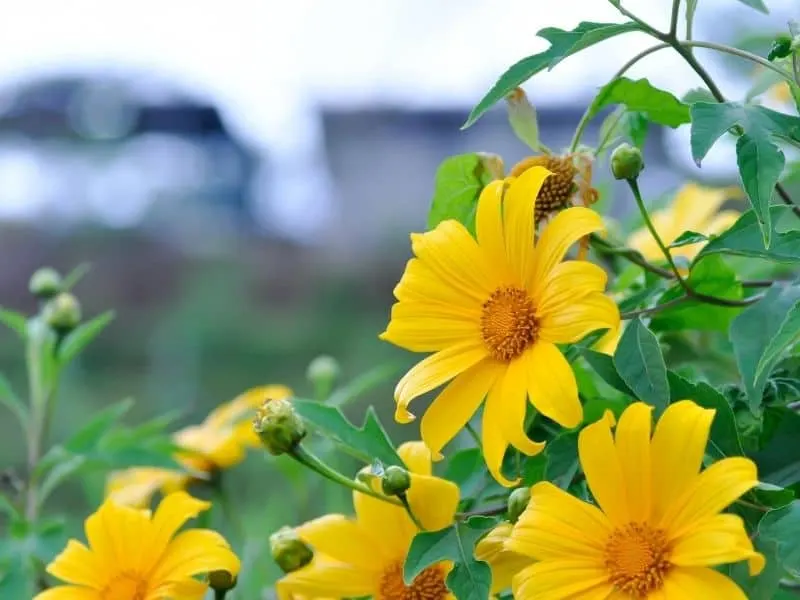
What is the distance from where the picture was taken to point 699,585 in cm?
32

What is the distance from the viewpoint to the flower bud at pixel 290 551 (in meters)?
0.44

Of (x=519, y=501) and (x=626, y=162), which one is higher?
(x=626, y=162)

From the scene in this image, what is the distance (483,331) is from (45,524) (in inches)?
12.5

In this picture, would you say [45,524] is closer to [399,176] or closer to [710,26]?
[710,26]

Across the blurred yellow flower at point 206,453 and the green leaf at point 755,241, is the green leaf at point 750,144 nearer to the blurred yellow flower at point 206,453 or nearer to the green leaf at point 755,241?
the green leaf at point 755,241

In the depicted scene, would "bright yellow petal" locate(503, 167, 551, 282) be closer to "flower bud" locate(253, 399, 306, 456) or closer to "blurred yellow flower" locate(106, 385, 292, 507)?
"flower bud" locate(253, 399, 306, 456)

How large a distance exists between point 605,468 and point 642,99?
160 mm

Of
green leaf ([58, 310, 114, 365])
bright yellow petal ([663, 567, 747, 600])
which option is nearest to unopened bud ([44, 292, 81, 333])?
green leaf ([58, 310, 114, 365])

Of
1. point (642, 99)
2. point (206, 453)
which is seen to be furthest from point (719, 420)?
point (206, 453)

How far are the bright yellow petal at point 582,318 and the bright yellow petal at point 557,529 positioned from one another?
52 mm

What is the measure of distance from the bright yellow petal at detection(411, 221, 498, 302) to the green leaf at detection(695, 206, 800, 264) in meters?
0.08

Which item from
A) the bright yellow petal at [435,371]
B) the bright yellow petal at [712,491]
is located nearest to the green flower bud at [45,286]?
the bright yellow petal at [435,371]

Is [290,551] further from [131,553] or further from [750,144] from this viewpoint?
[750,144]

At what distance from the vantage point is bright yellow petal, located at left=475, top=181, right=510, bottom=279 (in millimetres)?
394
